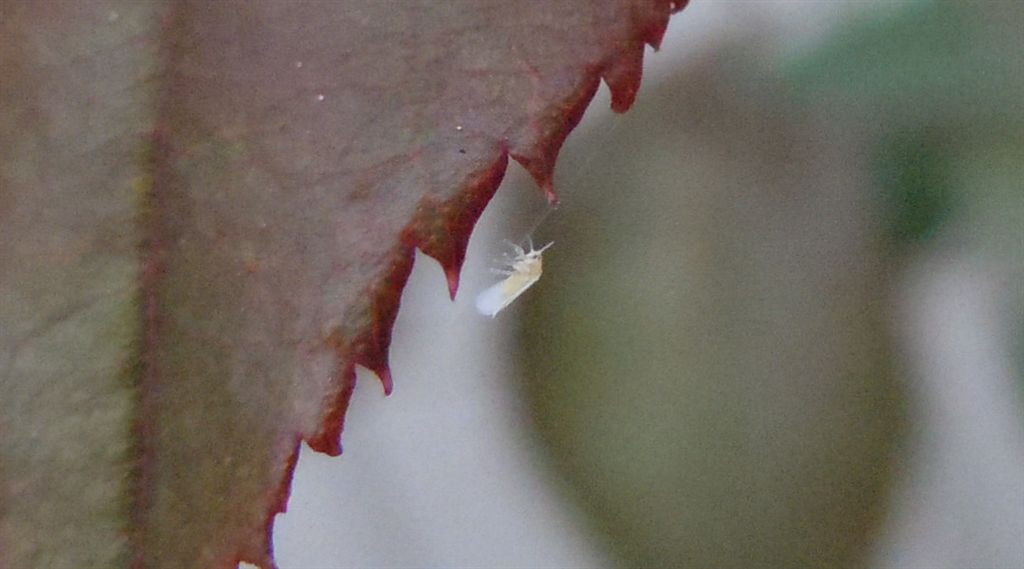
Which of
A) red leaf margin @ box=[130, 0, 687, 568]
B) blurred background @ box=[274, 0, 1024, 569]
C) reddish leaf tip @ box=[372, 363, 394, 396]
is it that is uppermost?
red leaf margin @ box=[130, 0, 687, 568]

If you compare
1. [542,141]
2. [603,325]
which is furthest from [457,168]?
[603,325]

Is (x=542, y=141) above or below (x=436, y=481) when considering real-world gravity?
above

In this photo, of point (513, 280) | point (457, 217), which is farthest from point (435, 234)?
point (513, 280)

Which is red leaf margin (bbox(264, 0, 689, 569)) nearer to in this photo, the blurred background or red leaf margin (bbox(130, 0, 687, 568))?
red leaf margin (bbox(130, 0, 687, 568))

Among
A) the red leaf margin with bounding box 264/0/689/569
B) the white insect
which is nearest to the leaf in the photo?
the red leaf margin with bounding box 264/0/689/569

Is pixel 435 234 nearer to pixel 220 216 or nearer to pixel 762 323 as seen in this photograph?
pixel 220 216

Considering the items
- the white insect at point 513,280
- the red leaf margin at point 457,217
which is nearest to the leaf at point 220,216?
the red leaf margin at point 457,217

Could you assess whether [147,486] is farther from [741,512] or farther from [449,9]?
[741,512]
